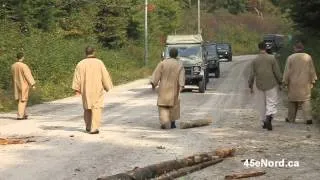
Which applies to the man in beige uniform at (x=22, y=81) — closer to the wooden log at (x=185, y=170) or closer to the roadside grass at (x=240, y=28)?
the wooden log at (x=185, y=170)

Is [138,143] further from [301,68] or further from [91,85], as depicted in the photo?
[301,68]

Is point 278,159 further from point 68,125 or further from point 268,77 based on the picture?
point 68,125

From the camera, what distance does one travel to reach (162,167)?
9000mm

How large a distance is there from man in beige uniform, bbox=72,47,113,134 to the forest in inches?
222

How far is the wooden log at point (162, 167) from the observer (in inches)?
326

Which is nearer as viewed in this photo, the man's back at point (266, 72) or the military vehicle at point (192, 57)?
the man's back at point (266, 72)

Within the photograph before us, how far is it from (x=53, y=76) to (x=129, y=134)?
16.8m

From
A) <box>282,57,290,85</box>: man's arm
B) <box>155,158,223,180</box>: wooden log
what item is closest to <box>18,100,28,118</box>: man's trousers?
<box>282,57,290,85</box>: man's arm

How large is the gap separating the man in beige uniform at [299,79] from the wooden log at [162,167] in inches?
213

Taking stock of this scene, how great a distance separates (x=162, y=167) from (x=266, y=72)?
5407 millimetres

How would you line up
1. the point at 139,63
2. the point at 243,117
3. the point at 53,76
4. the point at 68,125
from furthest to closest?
the point at 139,63 → the point at 53,76 → the point at 243,117 → the point at 68,125

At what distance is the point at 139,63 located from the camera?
49.1 meters

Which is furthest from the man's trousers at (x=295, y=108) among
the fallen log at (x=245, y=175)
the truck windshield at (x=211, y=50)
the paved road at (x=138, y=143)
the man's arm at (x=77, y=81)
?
the truck windshield at (x=211, y=50)

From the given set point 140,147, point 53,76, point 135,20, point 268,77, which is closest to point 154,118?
point 268,77
